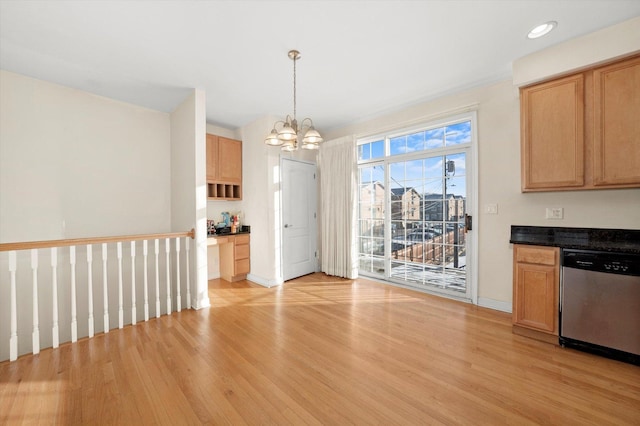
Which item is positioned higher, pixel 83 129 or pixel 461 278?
pixel 83 129

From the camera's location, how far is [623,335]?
207 cm

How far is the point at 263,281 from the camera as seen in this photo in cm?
432

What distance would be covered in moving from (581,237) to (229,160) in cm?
493

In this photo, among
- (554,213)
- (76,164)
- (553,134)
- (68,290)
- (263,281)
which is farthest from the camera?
(263,281)

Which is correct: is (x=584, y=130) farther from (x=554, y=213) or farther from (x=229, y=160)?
(x=229, y=160)

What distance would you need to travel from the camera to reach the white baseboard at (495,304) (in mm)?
3037

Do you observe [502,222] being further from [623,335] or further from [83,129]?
[83,129]

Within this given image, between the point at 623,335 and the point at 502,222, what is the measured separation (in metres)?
1.38

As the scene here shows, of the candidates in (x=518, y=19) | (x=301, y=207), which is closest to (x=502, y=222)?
(x=518, y=19)

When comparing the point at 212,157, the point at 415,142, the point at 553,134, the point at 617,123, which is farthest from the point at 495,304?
the point at 212,157

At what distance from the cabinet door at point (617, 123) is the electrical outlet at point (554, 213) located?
1.40 ft

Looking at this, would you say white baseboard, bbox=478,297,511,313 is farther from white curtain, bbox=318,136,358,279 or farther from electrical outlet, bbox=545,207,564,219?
white curtain, bbox=318,136,358,279

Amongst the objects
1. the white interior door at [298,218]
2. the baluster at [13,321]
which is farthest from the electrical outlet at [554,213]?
the baluster at [13,321]

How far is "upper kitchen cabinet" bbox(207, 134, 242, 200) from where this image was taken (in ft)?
14.2
